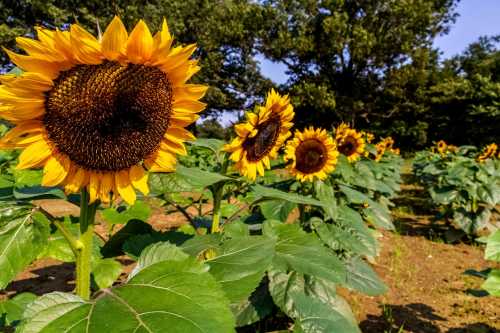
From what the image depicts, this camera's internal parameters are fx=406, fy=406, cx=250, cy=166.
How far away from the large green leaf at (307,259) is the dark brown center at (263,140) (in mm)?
670

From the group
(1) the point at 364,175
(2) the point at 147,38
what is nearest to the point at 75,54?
(2) the point at 147,38

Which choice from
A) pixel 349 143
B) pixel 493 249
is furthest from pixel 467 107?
pixel 493 249

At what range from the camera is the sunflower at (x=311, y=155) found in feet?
10.7

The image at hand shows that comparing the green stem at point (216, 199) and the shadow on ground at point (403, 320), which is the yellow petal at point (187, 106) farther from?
the shadow on ground at point (403, 320)

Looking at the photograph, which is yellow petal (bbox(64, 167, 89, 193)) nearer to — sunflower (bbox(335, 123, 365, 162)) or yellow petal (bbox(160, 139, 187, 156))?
yellow petal (bbox(160, 139, 187, 156))

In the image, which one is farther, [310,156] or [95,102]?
[310,156]

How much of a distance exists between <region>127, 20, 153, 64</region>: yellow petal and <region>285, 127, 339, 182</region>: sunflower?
2386 mm

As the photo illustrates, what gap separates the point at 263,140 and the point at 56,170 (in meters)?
1.40

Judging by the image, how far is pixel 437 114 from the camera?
2798cm

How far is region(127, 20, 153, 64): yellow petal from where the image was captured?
904 millimetres

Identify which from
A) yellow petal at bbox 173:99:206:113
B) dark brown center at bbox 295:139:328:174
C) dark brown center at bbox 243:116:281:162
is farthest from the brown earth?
yellow petal at bbox 173:99:206:113

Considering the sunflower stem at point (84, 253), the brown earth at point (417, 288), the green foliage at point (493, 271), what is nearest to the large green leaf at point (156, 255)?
the sunflower stem at point (84, 253)

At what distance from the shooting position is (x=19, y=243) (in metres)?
0.99

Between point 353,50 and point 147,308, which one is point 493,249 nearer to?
point 147,308
